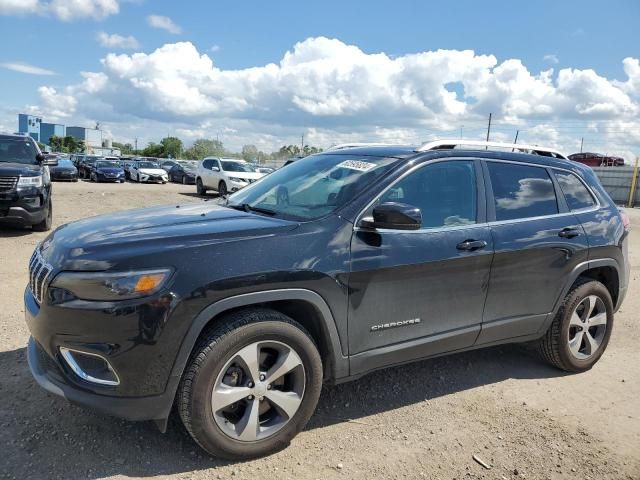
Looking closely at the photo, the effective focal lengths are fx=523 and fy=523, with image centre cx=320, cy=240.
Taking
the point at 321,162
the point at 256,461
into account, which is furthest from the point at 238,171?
the point at 256,461

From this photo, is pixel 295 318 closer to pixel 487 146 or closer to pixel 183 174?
pixel 487 146

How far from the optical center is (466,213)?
3643 mm

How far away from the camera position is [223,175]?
70.2ft

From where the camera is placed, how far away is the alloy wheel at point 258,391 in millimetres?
2773

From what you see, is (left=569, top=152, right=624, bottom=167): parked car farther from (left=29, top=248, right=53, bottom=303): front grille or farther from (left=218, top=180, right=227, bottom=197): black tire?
(left=29, top=248, right=53, bottom=303): front grille

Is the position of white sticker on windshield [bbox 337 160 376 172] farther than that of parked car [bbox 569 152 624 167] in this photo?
No

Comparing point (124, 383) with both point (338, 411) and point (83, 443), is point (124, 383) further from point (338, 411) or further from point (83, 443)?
point (338, 411)

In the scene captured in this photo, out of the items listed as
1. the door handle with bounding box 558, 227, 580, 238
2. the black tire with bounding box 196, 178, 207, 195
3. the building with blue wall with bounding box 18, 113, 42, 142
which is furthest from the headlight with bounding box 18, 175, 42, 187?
the building with blue wall with bounding box 18, 113, 42, 142

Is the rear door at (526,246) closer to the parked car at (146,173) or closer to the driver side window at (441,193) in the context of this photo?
the driver side window at (441,193)

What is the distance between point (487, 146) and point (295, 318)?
2.05 metres

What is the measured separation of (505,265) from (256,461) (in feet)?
6.97

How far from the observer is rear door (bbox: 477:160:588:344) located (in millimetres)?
3725

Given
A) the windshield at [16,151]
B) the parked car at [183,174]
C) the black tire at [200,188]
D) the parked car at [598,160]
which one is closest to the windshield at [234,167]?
the black tire at [200,188]

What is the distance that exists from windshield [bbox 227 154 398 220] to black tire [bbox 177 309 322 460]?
736 millimetres
